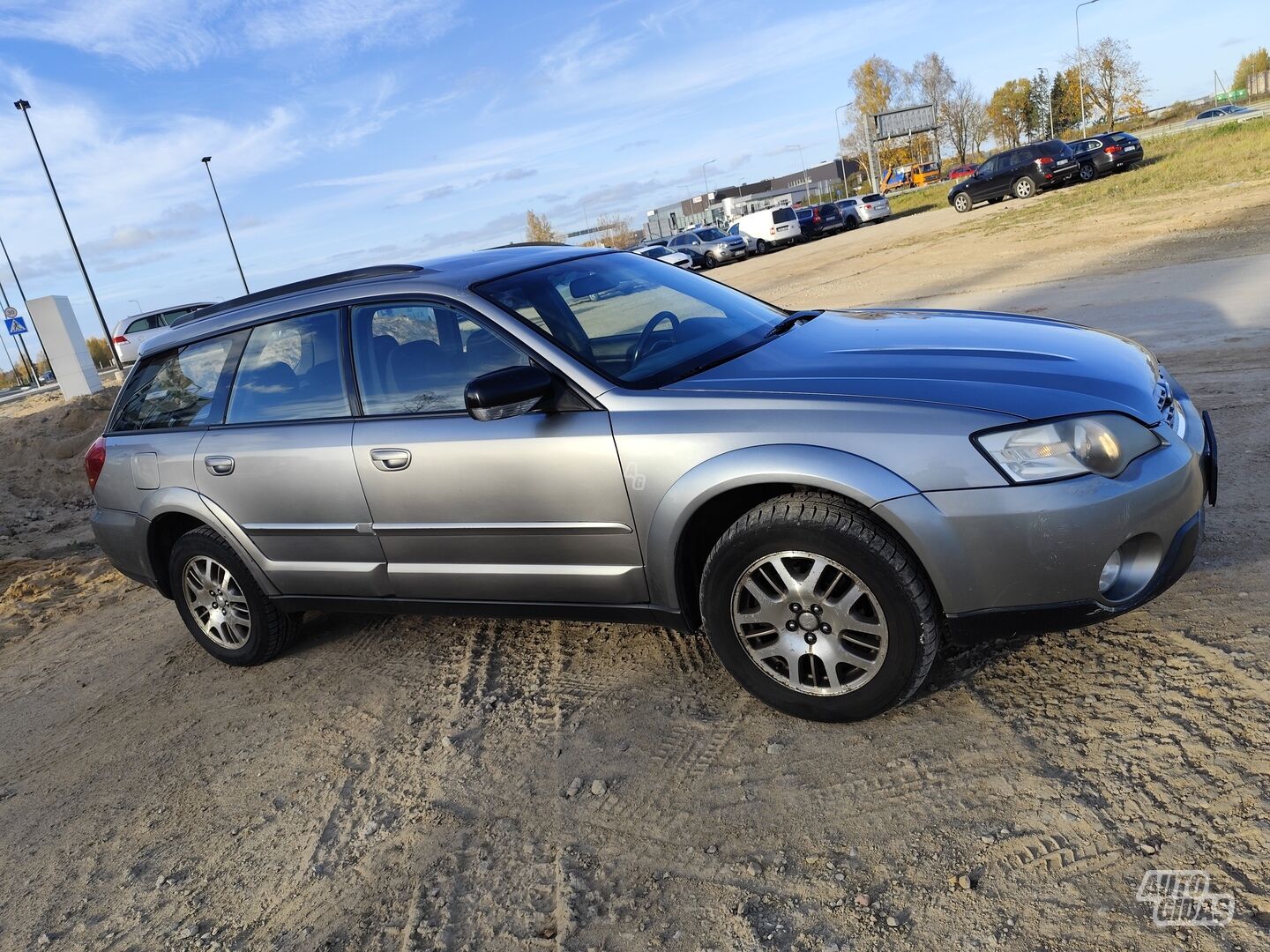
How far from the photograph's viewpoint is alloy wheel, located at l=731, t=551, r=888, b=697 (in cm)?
294

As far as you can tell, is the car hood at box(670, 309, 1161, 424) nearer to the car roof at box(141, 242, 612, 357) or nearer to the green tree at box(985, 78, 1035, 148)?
the car roof at box(141, 242, 612, 357)

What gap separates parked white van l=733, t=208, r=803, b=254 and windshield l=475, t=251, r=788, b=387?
35619 mm

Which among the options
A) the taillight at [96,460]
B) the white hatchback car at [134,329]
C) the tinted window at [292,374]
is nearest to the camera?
the tinted window at [292,374]

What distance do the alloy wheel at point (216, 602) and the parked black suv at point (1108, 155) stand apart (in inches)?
1209

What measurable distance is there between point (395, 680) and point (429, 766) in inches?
34.1

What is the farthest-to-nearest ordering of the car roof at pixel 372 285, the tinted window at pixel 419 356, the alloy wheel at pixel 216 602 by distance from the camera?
the alloy wheel at pixel 216 602, the car roof at pixel 372 285, the tinted window at pixel 419 356

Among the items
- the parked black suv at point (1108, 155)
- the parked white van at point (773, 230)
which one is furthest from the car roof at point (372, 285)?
the parked white van at point (773, 230)

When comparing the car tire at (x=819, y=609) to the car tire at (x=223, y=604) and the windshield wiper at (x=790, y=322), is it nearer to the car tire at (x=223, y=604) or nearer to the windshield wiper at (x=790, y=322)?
Answer: the windshield wiper at (x=790, y=322)

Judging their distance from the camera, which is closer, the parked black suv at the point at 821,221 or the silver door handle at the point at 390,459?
the silver door handle at the point at 390,459

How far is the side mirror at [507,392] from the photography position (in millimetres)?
3143

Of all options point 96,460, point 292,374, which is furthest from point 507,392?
point 96,460

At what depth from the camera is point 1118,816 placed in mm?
2434

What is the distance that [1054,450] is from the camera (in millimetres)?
2725

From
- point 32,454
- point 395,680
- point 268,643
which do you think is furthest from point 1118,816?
point 32,454
